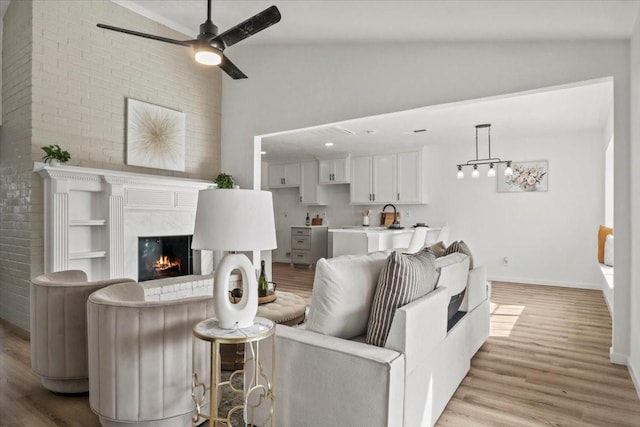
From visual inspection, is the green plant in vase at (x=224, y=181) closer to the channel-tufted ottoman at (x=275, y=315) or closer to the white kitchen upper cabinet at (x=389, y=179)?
the channel-tufted ottoman at (x=275, y=315)

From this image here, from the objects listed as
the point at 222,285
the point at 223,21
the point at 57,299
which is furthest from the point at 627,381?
the point at 223,21

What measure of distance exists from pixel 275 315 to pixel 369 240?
3.70 meters

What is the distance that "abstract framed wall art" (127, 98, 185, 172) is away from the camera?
4.48 meters

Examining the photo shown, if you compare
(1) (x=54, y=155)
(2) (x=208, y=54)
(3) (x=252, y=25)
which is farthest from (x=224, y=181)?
(3) (x=252, y=25)

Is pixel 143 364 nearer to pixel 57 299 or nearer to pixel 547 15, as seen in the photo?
pixel 57 299

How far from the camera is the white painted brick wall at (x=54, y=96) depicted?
12.0 feet

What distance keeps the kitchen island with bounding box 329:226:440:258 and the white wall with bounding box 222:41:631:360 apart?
2.29 meters

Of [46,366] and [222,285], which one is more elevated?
[222,285]

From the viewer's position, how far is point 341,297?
1862 mm

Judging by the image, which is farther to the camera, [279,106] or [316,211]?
[316,211]

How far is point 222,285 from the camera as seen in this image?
1.70m

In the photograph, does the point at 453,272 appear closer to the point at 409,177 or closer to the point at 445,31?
the point at 445,31

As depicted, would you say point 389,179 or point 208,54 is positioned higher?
point 208,54

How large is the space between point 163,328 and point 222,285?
17.0 inches
